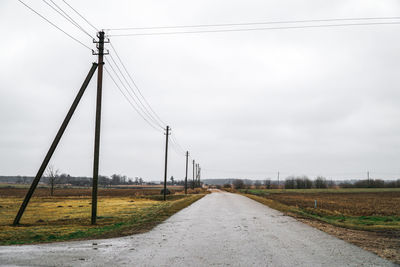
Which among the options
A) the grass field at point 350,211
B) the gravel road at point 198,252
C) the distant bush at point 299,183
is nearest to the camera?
the gravel road at point 198,252

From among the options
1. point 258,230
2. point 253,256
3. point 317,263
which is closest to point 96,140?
point 258,230

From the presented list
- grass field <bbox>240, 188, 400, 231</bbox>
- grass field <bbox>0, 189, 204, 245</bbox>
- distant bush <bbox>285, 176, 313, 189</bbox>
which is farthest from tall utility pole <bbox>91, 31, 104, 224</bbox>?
distant bush <bbox>285, 176, 313, 189</bbox>

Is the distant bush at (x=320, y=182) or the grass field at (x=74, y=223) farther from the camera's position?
the distant bush at (x=320, y=182)

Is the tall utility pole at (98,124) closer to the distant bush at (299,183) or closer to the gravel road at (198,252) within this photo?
the gravel road at (198,252)

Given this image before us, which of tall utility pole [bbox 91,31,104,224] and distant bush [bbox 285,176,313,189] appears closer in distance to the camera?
tall utility pole [bbox 91,31,104,224]

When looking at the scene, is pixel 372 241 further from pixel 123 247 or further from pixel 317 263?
pixel 123 247

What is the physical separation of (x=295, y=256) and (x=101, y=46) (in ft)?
44.7

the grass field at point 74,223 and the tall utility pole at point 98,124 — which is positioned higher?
the tall utility pole at point 98,124

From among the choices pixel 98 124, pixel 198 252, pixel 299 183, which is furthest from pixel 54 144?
pixel 299 183

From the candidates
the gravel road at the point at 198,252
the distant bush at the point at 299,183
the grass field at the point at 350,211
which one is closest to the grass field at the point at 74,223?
the gravel road at the point at 198,252

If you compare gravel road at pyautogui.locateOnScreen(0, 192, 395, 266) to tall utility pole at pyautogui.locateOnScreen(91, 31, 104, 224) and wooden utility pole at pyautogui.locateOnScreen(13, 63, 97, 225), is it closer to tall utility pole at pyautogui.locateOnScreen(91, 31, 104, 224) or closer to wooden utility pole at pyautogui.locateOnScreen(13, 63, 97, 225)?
tall utility pole at pyautogui.locateOnScreen(91, 31, 104, 224)

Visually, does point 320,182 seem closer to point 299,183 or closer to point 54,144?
point 299,183

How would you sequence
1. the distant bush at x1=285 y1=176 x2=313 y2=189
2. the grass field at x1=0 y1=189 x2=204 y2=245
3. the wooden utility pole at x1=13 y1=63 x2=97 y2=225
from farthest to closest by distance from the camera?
the distant bush at x1=285 y1=176 x2=313 y2=189 → the wooden utility pole at x1=13 y1=63 x2=97 y2=225 → the grass field at x1=0 y1=189 x2=204 y2=245

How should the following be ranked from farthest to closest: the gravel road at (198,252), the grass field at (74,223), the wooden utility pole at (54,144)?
the wooden utility pole at (54,144), the grass field at (74,223), the gravel road at (198,252)
